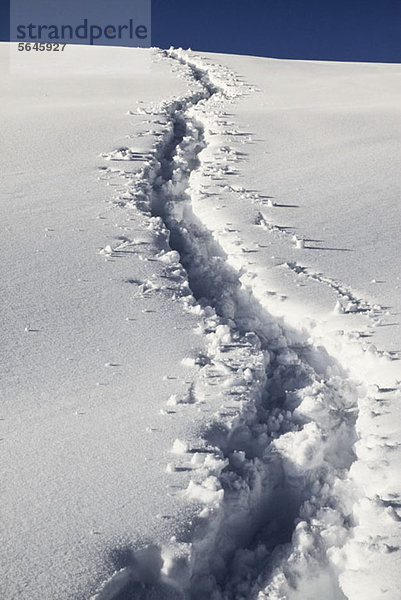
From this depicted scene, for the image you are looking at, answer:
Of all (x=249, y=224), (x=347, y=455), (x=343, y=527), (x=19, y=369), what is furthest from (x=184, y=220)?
(x=343, y=527)

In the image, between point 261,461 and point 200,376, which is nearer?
point 261,461

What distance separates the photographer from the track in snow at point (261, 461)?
101 inches

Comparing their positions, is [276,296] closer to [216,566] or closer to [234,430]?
[234,430]

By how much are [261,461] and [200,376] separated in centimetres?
59

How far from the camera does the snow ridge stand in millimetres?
2543

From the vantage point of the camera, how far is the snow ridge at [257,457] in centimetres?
254

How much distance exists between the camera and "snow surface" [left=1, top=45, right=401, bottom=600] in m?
2.51

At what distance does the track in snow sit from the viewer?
2553mm

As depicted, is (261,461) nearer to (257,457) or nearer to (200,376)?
(257,457)

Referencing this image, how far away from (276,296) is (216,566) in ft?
6.55

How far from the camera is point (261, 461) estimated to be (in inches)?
119

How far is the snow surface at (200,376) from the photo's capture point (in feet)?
8.22

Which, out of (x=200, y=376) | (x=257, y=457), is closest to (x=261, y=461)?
(x=257, y=457)

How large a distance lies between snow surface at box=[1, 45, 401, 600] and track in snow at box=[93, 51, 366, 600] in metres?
0.01
